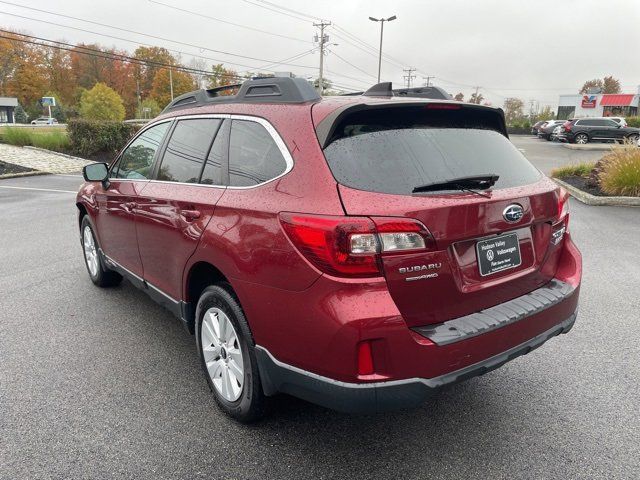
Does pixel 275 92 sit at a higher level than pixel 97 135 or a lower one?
higher

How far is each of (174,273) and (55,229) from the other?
6004 millimetres

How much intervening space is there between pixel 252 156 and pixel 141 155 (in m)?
1.69

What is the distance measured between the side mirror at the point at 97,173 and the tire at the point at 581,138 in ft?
119

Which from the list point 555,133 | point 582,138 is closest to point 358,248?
point 582,138

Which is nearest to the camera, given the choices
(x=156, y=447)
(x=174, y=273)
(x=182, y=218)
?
(x=156, y=447)

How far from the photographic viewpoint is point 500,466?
2412 millimetres

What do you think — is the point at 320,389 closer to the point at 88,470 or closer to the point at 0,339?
the point at 88,470

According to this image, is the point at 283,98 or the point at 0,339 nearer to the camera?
the point at 283,98

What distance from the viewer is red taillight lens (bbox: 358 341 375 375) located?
201 centimetres

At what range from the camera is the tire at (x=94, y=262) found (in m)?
4.88

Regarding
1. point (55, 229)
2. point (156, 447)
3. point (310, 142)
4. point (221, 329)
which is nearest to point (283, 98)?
point (310, 142)

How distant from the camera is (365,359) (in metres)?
2.02

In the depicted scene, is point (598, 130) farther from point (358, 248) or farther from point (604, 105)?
point (358, 248)

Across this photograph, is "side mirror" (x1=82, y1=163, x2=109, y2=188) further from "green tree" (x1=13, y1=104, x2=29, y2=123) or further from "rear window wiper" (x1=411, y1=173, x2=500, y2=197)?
"green tree" (x1=13, y1=104, x2=29, y2=123)
